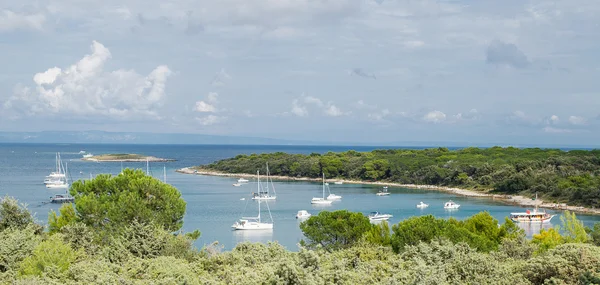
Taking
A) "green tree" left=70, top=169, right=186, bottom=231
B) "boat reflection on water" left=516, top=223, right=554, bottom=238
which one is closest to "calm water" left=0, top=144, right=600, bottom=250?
"boat reflection on water" left=516, top=223, right=554, bottom=238

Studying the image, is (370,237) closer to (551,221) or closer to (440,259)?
(440,259)

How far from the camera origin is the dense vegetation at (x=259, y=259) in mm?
12711

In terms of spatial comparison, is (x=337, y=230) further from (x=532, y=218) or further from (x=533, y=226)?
(x=532, y=218)

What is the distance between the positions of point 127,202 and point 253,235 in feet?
62.1

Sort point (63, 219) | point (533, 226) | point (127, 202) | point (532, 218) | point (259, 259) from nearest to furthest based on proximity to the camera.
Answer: point (259, 259)
point (127, 202)
point (63, 219)
point (533, 226)
point (532, 218)

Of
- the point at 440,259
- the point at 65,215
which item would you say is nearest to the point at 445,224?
the point at 440,259

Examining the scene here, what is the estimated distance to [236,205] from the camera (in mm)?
60625

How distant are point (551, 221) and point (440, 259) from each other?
132 ft

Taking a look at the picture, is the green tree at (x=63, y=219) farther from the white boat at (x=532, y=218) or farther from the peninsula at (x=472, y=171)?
the peninsula at (x=472, y=171)

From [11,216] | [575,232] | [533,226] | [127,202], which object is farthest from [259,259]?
[533,226]

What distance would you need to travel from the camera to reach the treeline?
62950mm

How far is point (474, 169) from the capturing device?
80.4m

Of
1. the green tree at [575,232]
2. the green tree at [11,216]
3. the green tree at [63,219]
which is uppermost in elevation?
the green tree at [11,216]

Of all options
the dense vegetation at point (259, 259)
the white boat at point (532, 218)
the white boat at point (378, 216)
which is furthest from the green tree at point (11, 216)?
the white boat at point (532, 218)
